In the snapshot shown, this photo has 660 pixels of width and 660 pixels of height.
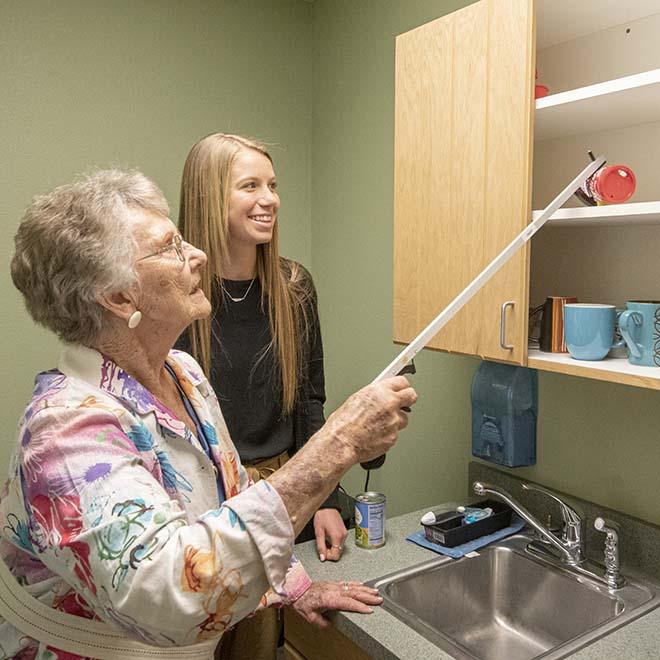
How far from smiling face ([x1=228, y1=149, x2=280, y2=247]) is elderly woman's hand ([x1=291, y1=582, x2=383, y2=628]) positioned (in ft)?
2.80

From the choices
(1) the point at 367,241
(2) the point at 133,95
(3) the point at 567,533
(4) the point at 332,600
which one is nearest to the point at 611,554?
(3) the point at 567,533

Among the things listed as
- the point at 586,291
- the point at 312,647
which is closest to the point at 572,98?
the point at 586,291

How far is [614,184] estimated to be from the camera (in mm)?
1291

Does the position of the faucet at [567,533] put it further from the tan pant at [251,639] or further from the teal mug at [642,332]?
the tan pant at [251,639]

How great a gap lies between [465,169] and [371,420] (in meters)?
0.71

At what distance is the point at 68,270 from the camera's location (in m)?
0.94

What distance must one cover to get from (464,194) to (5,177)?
1484mm

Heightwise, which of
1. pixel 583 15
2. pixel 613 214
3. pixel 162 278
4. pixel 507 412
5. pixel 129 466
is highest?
pixel 583 15

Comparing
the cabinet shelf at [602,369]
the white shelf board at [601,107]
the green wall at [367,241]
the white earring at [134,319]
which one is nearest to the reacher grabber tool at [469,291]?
the white shelf board at [601,107]

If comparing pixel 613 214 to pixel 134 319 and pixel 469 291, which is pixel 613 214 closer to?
pixel 469 291

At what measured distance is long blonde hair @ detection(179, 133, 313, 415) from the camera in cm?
168

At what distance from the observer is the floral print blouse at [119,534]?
0.75 m

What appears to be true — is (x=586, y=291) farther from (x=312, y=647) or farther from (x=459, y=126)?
(x=312, y=647)

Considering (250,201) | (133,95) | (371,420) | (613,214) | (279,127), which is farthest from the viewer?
(279,127)
